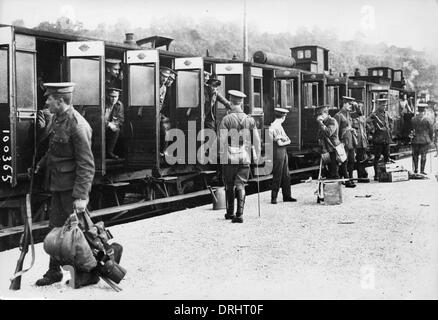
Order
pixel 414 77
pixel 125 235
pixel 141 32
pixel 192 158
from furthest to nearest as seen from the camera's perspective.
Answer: pixel 141 32
pixel 414 77
pixel 192 158
pixel 125 235

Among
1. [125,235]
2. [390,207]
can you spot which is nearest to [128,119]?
[125,235]

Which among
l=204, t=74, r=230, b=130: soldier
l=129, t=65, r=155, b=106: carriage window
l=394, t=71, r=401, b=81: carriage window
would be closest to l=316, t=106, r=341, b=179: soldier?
l=204, t=74, r=230, b=130: soldier

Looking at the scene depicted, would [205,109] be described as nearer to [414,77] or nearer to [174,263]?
[174,263]

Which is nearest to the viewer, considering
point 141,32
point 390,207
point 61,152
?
point 61,152

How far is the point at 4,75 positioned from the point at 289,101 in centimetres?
1026

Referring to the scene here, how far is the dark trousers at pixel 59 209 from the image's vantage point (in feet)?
17.9

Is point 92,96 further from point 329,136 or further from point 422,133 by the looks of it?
point 422,133

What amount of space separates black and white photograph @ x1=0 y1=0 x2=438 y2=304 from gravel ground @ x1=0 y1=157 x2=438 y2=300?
3cm

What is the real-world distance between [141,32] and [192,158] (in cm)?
3748

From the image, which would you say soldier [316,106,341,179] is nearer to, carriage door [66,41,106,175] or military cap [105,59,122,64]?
military cap [105,59,122,64]

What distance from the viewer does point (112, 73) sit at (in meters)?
10.7

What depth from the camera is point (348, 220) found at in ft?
29.4

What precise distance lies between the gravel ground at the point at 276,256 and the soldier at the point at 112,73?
2.87 metres

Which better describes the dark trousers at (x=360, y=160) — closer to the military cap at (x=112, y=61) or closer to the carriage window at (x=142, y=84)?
the carriage window at (x=142, y=84)
